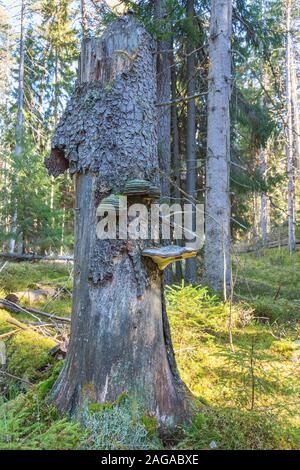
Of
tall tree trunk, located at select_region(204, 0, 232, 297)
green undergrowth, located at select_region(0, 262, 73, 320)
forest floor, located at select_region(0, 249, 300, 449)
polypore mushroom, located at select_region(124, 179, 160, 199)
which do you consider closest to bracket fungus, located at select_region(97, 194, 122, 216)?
polypore mushroom, located at select_region(124, 179, 160, 199)

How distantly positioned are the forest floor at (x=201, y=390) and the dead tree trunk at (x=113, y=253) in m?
0.16

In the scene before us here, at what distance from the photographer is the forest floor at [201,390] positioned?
2094 mm

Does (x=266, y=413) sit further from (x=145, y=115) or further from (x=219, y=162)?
(x=219, y=162)

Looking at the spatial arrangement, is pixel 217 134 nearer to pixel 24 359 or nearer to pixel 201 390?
pixel 201 390

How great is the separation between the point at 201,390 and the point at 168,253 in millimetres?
1666

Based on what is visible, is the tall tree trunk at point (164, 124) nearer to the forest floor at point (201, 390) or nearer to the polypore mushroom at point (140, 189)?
the forest floor at point (201, 390)

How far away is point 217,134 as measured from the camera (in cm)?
656

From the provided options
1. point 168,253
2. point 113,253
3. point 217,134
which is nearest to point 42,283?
point 217,134

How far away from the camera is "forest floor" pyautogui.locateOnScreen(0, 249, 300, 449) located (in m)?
2.09

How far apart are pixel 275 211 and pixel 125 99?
22.1m

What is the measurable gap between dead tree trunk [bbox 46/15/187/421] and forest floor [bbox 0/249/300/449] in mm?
157

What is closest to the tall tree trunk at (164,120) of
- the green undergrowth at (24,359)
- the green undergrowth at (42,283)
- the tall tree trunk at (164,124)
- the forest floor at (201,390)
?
the tall tree trunk at (164,124)

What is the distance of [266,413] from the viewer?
2.43 meters

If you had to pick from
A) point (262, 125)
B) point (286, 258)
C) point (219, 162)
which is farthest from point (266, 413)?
point (286, 258)
